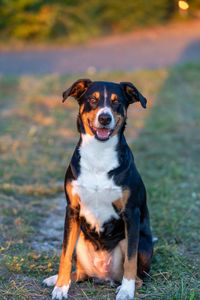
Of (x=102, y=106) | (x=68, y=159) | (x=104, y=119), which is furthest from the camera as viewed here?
(x=68, y=159)

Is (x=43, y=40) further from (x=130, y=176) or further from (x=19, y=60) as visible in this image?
(x=130, y=176)

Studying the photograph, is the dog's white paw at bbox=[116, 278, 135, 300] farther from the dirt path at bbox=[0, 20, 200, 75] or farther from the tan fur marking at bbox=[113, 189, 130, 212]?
the dirt path at bbox=[0, 20, 200, 75]

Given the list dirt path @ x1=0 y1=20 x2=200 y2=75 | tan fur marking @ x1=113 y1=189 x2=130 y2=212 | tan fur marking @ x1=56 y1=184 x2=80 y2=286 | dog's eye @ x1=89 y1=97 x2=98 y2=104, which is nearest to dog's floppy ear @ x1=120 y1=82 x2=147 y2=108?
dog's eye @ x1=89 y1=97 x2=98 y2=104

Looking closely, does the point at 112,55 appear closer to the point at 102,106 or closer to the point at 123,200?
the point at 102,106

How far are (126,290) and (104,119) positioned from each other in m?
1.19

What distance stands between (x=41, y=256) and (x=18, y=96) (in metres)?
6.10

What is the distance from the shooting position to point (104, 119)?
10.3 ft

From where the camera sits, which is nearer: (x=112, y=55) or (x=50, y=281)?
(x=50, y=281)

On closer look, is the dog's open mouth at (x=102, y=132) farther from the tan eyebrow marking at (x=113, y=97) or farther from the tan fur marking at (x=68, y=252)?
the tan fur marking at (x=68, y=252)

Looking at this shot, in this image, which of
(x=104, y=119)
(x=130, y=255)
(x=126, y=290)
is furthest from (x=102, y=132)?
(x=126, y=290)

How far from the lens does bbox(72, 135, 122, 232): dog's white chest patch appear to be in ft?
10.6

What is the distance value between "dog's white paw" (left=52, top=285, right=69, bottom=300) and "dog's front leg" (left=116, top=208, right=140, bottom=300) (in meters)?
0.37

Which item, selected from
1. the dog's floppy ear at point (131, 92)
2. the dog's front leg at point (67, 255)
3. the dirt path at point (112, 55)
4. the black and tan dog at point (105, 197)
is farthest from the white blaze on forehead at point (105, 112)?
the dirt path at point (112, 55)

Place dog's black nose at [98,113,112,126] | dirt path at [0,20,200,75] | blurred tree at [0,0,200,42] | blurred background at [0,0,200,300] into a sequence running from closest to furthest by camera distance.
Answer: dog's black nose at [98,113,112,126], blurred background at [0,0,200,300], dirt path at [0,20,200,75], blurred tree at [0,0,200,42]
